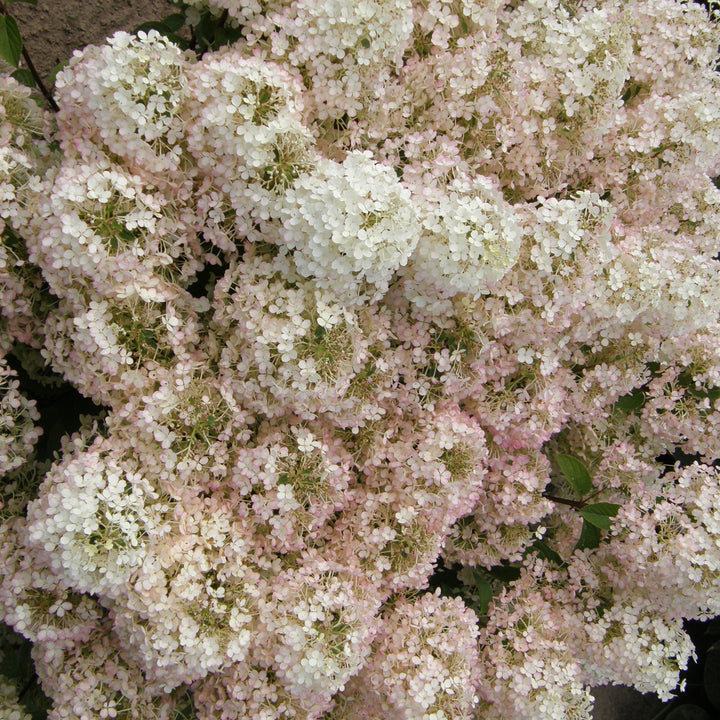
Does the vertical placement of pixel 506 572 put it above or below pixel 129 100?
below

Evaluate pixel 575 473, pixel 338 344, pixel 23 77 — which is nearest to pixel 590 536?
pixel 575 473

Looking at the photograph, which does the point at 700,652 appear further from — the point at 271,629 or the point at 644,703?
the point at 271,629

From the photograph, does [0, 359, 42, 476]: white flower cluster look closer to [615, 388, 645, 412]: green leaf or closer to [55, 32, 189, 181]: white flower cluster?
[55, 32, 189, 181]: white flower cluster

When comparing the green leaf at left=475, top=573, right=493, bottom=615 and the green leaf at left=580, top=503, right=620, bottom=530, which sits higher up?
the green leaf at left=580, top=503, right=620, bottom=530

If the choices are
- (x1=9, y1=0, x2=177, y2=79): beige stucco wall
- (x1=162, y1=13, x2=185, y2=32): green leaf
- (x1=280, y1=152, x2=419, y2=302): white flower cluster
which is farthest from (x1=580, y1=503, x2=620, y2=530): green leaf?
(x1=9, y1=0, x2=177, y2=79): beige stucco wall

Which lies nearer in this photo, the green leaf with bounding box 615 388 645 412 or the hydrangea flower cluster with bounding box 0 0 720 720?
the hydrangea flower cluster with bounding box 0 0 720 720

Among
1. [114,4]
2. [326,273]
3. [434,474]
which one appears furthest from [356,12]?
[114,4]

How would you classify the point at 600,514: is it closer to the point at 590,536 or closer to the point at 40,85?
the point at 590,536

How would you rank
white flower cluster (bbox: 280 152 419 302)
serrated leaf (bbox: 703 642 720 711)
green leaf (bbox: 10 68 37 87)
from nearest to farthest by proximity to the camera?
white flower cluster (bbox: 280 152 419 302) → green leaf (bbox: 10 68 37 87) → serrated leaf (bbox: 703 642 720 711)
